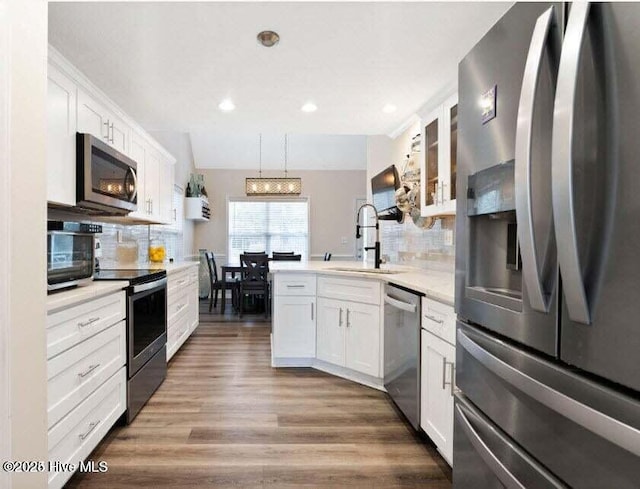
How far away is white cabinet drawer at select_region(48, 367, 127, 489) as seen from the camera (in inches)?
61.0

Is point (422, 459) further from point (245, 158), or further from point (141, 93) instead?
point (245, 158)

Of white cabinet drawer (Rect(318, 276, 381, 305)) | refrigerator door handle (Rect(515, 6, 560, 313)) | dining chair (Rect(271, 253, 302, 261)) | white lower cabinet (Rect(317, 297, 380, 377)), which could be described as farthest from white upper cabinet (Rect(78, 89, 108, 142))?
dining chair (Rect(271, 253, 302, 261))

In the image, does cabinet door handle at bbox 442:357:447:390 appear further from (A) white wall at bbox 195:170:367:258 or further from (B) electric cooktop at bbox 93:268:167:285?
(A) white wall at bbox 195:170:367:258

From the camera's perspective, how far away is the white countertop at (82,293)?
1528 mm

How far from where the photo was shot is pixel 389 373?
99.8 inches

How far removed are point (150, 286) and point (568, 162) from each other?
8.44ft

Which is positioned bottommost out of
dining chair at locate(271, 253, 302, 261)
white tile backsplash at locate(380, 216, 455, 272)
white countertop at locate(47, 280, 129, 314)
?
white countertop at locate(47, 280, 129, 314)

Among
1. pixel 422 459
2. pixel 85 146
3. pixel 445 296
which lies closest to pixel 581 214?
pixel 445 296

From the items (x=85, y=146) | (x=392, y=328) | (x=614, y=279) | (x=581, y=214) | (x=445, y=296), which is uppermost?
(x=85, y=146)

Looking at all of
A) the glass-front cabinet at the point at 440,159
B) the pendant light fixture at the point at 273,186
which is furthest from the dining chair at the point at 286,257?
→ the glass-front cabinet at the point at 440,159

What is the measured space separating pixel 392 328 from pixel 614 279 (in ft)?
6.28

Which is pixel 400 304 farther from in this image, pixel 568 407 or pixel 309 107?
pixel 309 107

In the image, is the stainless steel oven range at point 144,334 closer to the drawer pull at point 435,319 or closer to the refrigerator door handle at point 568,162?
the drawer pull at point 435,319

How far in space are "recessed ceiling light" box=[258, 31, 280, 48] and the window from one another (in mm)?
5742
